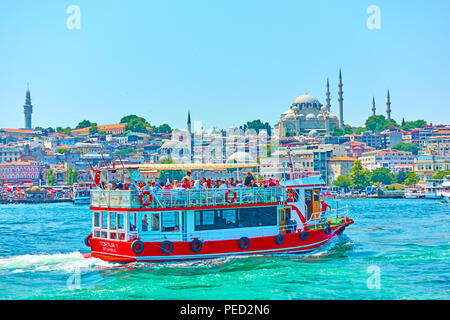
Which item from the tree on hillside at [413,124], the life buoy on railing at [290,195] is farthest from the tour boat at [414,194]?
the tree on hillside at [413,124]

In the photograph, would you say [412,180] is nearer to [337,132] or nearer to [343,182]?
[343,182]

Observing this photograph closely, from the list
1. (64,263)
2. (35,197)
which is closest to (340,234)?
(64,263)

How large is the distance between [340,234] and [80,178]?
10198cm

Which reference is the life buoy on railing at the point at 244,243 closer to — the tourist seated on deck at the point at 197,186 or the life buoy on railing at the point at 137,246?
the tourist seated on deck at the point at 197,186

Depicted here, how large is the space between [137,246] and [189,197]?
2.10m

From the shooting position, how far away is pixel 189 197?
20719 mm

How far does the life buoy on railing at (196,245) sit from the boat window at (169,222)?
0.65 meters

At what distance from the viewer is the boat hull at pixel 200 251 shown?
2006cm

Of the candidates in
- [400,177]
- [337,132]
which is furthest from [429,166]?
[337,132]

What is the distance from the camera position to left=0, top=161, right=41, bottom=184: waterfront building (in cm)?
12400

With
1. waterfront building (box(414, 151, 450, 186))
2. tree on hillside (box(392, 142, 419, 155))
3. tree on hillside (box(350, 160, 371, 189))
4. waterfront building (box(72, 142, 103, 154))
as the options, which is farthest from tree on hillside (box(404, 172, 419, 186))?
waterfront building (box(72, 142, 103, 154))
